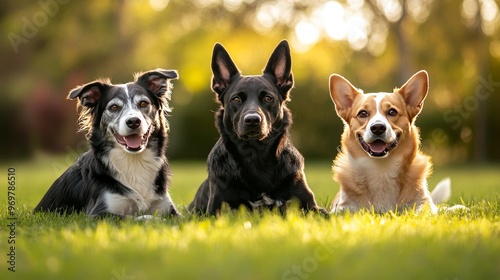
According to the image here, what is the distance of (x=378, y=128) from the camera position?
582cm

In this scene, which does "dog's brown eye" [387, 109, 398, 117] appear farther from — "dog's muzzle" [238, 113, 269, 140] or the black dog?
"dog's muzzle" [238, 113, 269, 140]

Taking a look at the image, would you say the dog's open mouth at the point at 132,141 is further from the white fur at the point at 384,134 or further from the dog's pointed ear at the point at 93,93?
the white fur at the point at 384,134

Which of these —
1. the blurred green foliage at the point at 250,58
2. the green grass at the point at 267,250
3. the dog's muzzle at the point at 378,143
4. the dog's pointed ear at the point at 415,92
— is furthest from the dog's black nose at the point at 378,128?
the blurred green foliage at the point at 250,58

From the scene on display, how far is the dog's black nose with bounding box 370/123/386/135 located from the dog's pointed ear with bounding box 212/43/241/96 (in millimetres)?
1413

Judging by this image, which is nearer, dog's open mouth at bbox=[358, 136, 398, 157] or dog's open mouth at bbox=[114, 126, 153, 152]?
dog's open mouth at bbox=[114, 126, 153, 152]

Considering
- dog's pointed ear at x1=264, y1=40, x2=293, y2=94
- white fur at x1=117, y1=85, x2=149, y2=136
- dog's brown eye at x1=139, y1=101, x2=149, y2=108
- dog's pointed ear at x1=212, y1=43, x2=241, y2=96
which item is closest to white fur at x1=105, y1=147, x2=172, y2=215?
white fur at x1=117, y1=85, x2=149, y2=136

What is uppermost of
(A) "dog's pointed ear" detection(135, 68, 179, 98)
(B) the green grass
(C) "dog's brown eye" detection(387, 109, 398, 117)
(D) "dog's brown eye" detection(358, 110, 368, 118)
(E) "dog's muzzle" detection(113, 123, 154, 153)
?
(A) "dog's pointed ear" detection(135, 68, 179, 98)

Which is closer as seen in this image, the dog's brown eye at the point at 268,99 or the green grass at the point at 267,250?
the green grass at the point at 267,250

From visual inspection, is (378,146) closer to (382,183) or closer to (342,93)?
(382,183)

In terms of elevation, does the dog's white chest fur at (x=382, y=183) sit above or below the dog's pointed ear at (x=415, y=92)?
below

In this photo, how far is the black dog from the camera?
5637mm

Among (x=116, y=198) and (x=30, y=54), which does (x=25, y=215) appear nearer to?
(x=116, y=198)

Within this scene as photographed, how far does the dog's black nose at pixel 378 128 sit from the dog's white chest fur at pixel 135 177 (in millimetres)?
2149

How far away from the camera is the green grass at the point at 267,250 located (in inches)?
130
